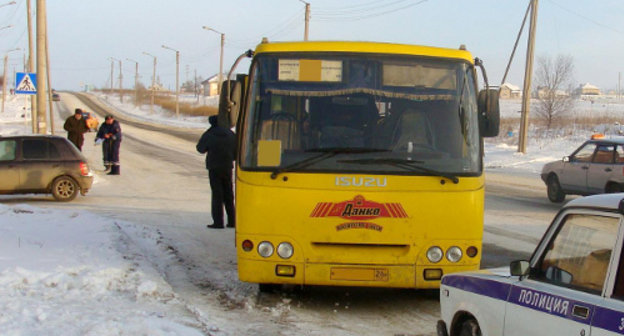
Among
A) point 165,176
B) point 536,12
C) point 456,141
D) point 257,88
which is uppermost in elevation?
point 536,12

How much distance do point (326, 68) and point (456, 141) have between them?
4.77 feet

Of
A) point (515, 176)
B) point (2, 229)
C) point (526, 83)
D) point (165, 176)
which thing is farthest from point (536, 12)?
point (2, 229)

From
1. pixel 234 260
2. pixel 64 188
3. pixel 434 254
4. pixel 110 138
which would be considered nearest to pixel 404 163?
pixel 434 254

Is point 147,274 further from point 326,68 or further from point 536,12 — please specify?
point 536,12

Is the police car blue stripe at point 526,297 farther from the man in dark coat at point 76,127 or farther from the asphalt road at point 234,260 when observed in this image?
the man in dark coat at point 76,127

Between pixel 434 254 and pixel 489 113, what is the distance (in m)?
1.47

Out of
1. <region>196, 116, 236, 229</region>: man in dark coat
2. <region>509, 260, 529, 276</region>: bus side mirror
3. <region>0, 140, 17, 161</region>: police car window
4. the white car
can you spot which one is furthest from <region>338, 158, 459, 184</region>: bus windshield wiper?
<region>0, 140, 17, 161</region>: police car window

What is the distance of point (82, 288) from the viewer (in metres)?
7.07

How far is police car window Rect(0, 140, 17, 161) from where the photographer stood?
16.4 meters

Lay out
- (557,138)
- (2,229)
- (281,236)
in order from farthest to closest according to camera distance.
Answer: (557,138) → (2,229) → (281,236)

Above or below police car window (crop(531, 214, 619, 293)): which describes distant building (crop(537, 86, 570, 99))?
above

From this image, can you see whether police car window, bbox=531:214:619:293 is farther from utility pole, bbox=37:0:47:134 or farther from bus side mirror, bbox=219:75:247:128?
utility pole, bbox=37:0:47:134

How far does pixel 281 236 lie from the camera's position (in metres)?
6.76

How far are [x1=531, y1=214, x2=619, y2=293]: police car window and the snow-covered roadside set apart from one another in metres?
2.87
